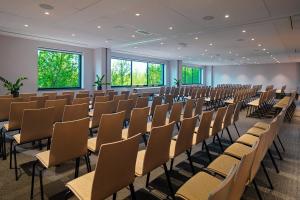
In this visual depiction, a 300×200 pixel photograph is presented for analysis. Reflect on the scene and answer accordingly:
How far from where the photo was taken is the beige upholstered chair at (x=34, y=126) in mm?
2768

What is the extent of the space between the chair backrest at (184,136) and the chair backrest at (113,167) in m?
0.83

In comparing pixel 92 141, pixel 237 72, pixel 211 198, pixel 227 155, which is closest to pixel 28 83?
pixel 92 141

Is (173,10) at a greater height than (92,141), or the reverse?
(173,10)

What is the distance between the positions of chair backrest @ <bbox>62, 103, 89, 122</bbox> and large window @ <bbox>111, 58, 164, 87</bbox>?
10.7 metres

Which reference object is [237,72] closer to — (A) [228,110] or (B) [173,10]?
(B) [173,10]

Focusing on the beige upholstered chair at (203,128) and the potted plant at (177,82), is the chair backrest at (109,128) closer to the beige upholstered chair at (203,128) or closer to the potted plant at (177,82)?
the beige upholstered chair at (203,128)

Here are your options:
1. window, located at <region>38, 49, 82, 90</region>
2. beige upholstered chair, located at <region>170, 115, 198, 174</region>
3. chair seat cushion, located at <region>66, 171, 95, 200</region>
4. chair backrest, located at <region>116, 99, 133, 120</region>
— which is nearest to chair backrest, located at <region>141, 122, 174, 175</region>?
beige upholstered chair, located at <region>170, 115, 198, 174</region>

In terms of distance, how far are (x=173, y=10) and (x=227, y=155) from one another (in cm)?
448

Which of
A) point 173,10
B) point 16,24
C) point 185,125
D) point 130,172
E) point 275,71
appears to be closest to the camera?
point 130,172

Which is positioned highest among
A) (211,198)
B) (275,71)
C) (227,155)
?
(275,71)

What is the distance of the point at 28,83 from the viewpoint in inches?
385

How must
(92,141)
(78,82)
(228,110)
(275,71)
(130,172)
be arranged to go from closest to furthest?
(130,172), (92,141), (228,110), (78,82), (275,71)

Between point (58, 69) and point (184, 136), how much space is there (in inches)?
412

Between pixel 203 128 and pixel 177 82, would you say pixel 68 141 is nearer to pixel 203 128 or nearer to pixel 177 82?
pixel 203 128
